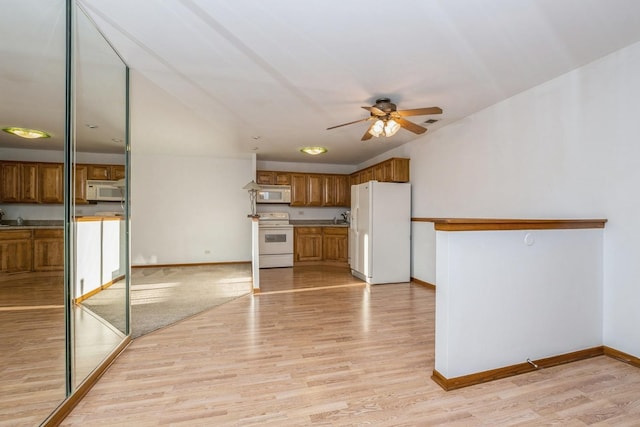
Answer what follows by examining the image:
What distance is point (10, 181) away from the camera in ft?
5.43

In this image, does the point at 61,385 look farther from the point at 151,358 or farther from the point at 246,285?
the point at 246,285

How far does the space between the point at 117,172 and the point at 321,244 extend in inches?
186

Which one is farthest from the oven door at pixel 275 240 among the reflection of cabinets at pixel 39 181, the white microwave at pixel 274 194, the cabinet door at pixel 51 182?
the cabinet door at pixel 51 182

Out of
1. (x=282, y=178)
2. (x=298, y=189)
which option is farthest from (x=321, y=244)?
(x=282, y=178)

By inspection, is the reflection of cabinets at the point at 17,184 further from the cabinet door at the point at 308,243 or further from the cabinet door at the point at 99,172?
the cabinet door at the point at 308,243

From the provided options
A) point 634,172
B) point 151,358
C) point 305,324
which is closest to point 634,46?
point 634,172

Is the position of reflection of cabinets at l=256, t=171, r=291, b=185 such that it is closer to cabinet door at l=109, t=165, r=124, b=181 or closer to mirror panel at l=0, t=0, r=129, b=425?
cabinet door at l=109, t=165, r=124, b=181

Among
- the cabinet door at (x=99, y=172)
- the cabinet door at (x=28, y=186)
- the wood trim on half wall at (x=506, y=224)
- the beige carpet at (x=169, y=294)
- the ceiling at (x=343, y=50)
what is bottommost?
the beige carpet at (x=169, y=294)

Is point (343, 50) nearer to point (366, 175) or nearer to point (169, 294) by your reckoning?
point (366, 175)

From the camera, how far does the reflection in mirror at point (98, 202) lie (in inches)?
76.7

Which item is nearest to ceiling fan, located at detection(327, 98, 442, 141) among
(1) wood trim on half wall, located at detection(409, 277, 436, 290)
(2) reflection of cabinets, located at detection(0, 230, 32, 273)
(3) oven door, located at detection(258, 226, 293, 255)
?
(1) wood trim on half wall, located at detection(409, 277, 436, 290)

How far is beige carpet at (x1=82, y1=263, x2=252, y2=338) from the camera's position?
8.30 feet

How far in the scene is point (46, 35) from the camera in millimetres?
1841

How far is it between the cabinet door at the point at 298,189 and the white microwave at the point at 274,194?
0.12m
